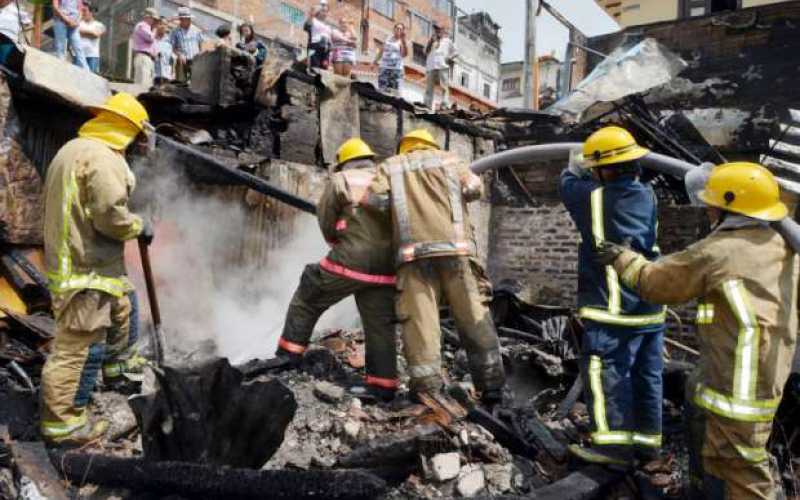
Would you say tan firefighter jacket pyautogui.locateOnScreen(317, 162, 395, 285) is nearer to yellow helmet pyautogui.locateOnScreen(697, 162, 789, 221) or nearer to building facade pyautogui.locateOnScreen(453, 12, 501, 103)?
yellow helmet pyautogui.locateOnScreen(697, 162, 789, 221)

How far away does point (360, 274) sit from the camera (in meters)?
4.35

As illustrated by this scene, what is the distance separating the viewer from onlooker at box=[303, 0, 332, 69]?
9.73 m

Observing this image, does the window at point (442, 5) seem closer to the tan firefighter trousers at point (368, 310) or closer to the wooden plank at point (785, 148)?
the wooden plank at point (785, 148)

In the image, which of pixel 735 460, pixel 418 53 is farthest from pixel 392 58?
pixel 418 53

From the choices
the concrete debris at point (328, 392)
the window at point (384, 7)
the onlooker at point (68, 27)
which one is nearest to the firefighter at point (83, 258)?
the concrete debris at point (328, 392)

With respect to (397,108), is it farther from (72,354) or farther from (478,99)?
(478,99)

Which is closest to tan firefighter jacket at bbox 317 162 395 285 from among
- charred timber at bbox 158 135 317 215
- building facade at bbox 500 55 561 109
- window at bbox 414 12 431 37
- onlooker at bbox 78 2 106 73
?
charred timber at bbox 158 135 317 215

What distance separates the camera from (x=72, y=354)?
3.51 m

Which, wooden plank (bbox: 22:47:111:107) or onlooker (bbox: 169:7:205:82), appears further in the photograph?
onlooker (bbox: 169:7:205:82)

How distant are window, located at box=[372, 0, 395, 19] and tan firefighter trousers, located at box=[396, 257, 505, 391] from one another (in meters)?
33.4

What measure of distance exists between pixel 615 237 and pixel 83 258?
121 inches

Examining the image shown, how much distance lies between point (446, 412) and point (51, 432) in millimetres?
2312

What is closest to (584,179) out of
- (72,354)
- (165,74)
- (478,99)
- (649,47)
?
(72,354)

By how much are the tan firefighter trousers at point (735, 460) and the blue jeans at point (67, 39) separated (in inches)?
299
